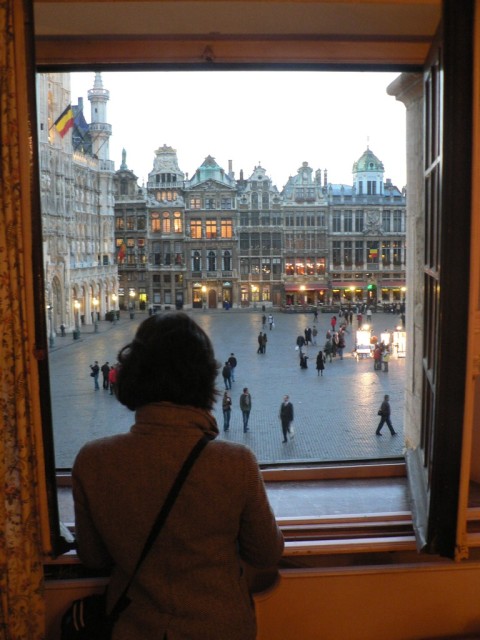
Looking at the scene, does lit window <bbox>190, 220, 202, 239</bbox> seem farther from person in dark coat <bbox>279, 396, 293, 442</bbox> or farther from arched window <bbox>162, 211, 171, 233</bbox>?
person in dark coat <bbox>279, 396, 293, 442</bbox>

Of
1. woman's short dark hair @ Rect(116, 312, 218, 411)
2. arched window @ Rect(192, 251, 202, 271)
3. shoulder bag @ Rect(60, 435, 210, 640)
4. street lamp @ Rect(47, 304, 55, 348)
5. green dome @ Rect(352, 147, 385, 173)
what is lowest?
street lamp @ Rect(47, 304, 55, 348)

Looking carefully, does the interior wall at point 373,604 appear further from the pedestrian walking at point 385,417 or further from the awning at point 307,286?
the awning at point 307,286

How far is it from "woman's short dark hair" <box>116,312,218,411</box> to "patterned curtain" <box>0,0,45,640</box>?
0.35 metres

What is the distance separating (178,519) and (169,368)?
0.24 meters

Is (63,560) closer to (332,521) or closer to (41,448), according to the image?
(41,448)

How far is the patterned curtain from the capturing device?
4.28ft

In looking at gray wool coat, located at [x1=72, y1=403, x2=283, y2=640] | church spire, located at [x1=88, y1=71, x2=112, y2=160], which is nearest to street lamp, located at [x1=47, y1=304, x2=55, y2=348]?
church spire, located at [x1=88, y1=71, x2=112, y2=160]

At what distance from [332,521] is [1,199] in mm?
1193

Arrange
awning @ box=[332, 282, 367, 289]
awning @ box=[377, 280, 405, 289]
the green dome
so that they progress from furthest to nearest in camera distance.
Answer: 1. awning @ box=[332, 282, 367, 289]
2. awning @ box=[377, 280, 405, 289]
3. the green dome

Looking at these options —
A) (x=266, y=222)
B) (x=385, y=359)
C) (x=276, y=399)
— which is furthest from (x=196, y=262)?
(x=276, y=399)

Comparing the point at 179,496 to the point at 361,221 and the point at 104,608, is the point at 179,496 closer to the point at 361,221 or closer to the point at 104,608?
the point at 104,608

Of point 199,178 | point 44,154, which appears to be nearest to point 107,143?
point 199,178

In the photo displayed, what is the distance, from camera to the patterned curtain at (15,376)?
4.28 feet

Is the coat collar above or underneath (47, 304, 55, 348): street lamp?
above
